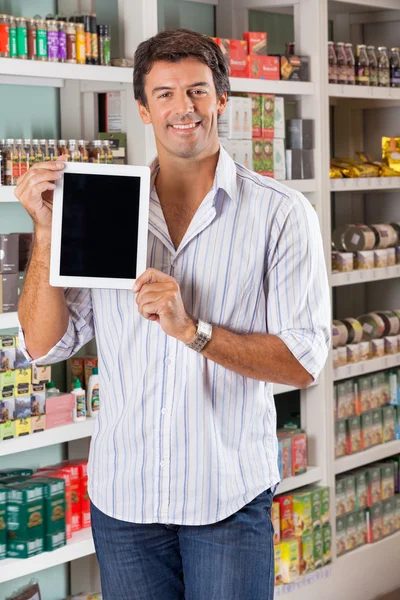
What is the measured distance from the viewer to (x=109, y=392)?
7.14ft

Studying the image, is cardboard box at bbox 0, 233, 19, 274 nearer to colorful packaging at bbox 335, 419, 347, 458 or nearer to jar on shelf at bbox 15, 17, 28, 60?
jar on shelf at bbox 15, 17, 28, 60

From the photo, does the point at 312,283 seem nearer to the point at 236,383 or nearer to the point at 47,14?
the point at 236,383

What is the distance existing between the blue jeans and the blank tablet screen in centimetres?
52

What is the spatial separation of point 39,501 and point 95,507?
1.34 m

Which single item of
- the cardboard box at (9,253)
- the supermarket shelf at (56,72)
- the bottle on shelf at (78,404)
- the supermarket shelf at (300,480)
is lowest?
the supermarket shelf at (300,480)

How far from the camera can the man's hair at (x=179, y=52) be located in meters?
2.12

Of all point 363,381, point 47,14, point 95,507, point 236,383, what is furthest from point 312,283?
point 363,381

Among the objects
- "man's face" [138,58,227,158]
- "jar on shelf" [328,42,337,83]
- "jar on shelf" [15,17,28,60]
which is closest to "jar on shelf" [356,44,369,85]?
"jar on shelf" [328,42,337,83]

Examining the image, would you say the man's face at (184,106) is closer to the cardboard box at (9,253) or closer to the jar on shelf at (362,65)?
the cardboard box at (9,253)

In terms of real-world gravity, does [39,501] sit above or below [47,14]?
below

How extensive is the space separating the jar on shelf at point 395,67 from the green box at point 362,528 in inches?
80.3

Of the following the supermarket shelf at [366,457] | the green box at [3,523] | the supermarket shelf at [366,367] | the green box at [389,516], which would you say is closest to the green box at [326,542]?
the supermarket shelf at [366,457]

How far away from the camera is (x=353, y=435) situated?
15.9ft

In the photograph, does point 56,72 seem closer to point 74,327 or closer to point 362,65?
point 74,327
